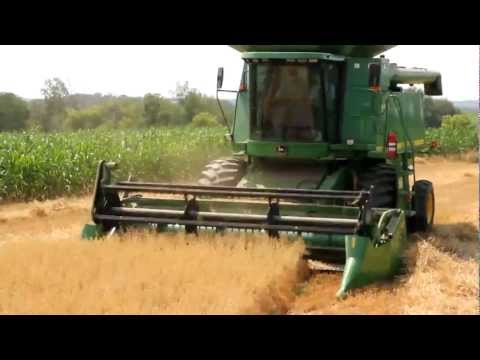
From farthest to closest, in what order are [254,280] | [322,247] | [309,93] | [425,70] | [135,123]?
[135,123] < [425,70] < [309,93] < [322,247] < [254,280]

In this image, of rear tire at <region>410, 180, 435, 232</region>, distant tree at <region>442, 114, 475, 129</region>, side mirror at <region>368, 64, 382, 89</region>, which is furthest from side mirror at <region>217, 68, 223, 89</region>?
distant tree at <region>442, 114, 475, 129</region>

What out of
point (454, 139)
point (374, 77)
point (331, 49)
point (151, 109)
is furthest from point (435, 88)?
point (151, 109)

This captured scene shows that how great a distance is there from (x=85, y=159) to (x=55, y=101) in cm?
2777

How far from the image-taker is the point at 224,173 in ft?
27.7

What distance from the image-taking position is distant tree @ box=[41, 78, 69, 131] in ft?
130

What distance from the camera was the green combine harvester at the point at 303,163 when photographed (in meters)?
6.59

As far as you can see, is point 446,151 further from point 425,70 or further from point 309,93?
point 309,93

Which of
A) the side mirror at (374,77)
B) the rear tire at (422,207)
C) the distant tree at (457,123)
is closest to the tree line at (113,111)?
the distant tree at (457,123)

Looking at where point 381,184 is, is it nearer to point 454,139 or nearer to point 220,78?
point 220,78

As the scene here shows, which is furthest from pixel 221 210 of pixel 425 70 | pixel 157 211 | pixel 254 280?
pixel 425 70

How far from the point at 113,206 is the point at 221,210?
1124 millimetres

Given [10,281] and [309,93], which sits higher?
[309,93]

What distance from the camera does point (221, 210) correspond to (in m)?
7.03

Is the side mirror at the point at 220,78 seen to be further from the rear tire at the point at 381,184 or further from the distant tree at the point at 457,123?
the distant tree at the point at 457,123
